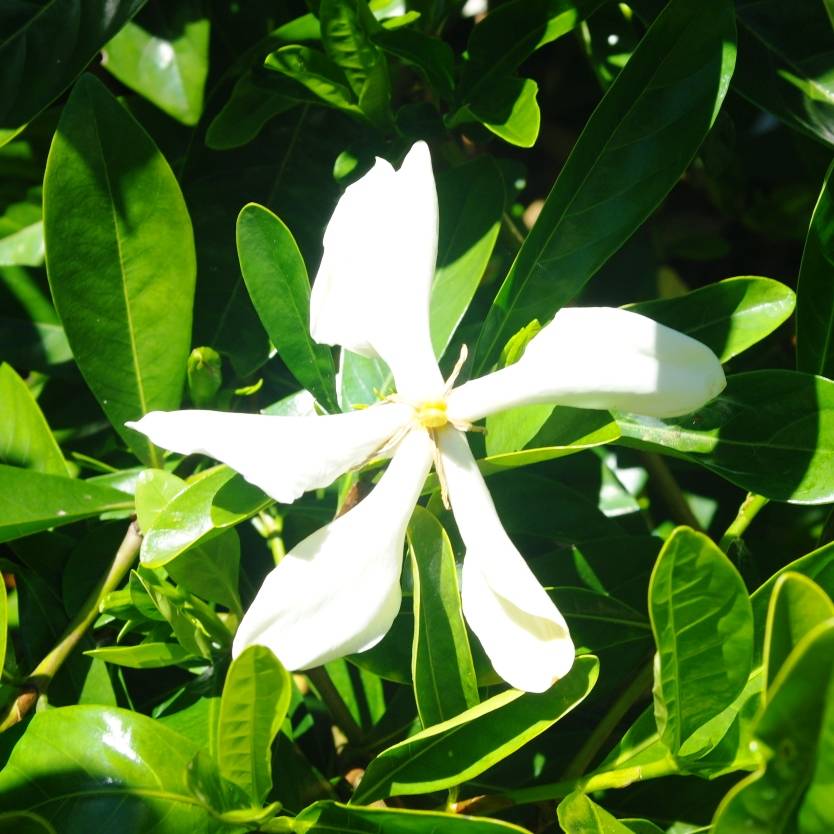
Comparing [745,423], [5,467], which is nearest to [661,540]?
[745,423]

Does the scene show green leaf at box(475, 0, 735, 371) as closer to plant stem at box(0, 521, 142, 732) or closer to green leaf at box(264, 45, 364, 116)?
green leaf at box(264, 45, 364, 116)

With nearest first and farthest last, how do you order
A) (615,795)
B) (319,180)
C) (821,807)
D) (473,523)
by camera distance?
(821,807) → (473,523) → (615,795) → (319,180)

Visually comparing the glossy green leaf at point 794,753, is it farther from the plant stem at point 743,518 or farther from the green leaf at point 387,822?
the plant stem at point 743,518

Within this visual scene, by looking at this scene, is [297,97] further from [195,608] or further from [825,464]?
[825,464]

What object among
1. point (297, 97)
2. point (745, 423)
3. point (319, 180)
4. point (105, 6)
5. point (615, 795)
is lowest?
point (615, 795)

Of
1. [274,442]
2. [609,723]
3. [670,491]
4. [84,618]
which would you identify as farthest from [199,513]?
[670,491]

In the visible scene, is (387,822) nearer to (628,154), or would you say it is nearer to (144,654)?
(144,654)
